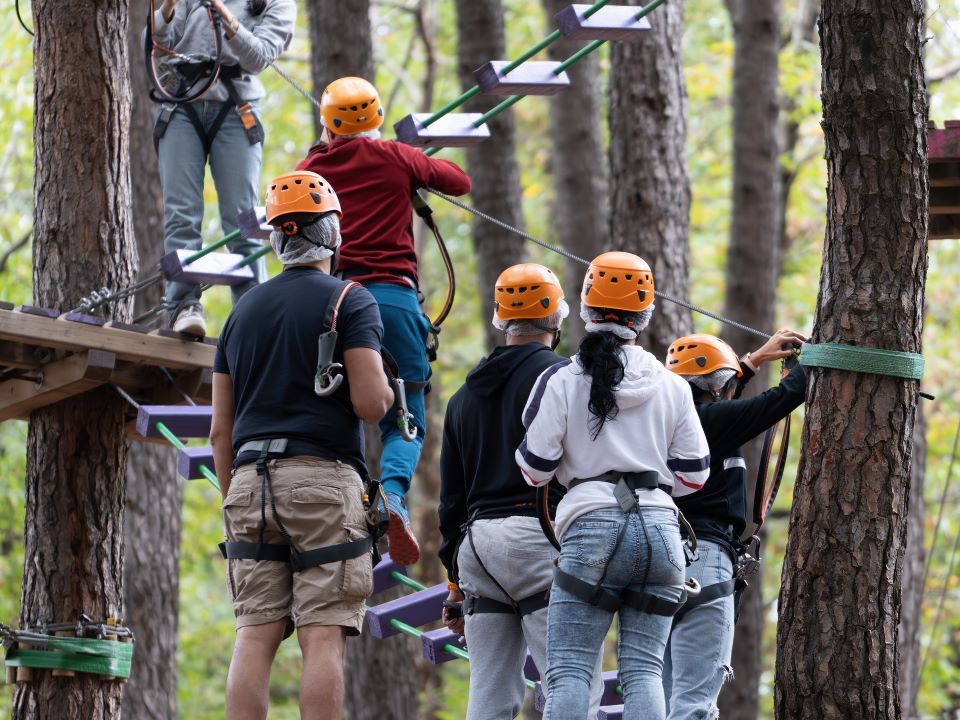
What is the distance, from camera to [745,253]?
11.0 metres

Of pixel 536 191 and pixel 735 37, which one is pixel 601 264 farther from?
pixel 536 191

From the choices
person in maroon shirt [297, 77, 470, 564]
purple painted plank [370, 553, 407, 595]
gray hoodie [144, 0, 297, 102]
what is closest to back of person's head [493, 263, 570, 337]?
person in maroon shirt [297, 77, 470, 564]

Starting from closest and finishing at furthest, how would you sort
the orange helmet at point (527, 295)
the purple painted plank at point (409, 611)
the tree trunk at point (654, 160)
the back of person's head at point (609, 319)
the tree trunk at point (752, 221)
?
1. the back of person's head at point (609, 319)
2. the orange helmet at point (527, 295)
3. the purple painted plank at point (409, 611)
4. the tree trunk at point (654, 160)
5. the tree trunk at point (752, 221)

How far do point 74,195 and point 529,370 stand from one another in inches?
132

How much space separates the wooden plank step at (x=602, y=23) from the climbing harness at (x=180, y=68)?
1546 millimetres

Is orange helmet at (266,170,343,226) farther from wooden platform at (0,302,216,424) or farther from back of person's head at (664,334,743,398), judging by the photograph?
wooden platform at (0,302,216,424)

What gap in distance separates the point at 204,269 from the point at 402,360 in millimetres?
1411

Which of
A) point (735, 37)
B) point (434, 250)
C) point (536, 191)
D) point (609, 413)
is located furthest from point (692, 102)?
point (609, 413)

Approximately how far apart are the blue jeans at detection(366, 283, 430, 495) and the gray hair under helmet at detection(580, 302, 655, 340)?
1.36 metres

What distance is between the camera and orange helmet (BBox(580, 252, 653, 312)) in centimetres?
434

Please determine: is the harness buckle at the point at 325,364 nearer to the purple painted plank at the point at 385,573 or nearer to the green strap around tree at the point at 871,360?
the green strap around tree at the point at 871,360

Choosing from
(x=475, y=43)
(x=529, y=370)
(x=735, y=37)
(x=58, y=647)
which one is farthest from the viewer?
(x=735, y=37)

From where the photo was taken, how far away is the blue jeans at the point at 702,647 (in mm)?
4770

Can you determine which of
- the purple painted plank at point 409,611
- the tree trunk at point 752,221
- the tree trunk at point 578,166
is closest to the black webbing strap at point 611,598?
the purple painted plank at point 409,611
